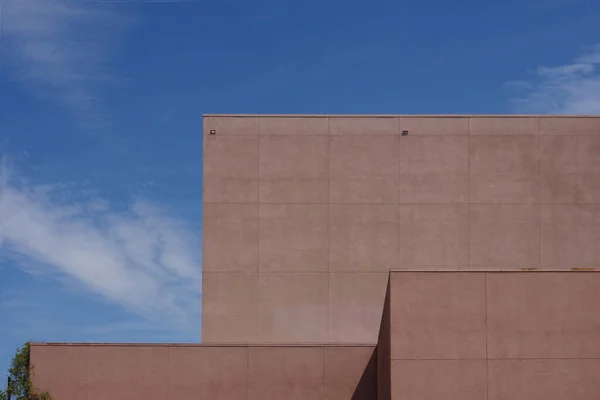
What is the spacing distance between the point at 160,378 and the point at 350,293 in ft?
29.0

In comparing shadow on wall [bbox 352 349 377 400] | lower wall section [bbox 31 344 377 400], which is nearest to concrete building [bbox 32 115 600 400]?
lower wall section [bbox 31 344 377 400]

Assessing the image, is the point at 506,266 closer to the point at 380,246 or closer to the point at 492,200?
the point at 492,200

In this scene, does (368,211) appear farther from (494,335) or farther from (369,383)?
(494,335)

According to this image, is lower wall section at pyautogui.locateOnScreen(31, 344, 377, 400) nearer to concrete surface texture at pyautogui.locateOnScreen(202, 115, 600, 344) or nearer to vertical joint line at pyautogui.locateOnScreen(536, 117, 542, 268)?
concrete surface texture at pyautogui.locateOnScreen(202, 115, 600, 344)

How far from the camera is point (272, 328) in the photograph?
38500 mm

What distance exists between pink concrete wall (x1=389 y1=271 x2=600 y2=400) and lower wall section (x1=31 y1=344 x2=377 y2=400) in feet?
26.6

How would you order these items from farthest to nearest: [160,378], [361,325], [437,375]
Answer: [361,325] < [160,378] < [437,375]

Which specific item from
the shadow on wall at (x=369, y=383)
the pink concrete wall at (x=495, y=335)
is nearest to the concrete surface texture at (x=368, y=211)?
the shadow on wall at (x=369, y=383)

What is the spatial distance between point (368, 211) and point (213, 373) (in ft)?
31.6

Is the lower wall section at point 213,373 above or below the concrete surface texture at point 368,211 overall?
below

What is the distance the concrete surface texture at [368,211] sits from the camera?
38562 millimetres

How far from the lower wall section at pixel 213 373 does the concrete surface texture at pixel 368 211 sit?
495cm

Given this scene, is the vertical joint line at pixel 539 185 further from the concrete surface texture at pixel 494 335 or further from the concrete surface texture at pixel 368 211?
the concrete surface texture at pixel 494 335

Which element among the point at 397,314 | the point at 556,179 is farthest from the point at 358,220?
the point at 397,314
